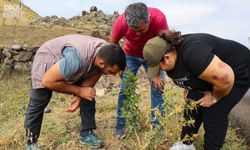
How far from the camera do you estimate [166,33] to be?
3.75 meters

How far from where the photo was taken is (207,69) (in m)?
3.56

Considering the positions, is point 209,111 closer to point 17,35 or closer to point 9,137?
point 9,137

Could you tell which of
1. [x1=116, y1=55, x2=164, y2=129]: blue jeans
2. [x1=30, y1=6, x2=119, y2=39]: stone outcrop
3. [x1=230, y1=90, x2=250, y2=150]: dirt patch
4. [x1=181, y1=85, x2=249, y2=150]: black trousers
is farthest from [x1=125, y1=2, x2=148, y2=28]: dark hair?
[x1=30, y1=6, x2=119, y2=39]: stone outcrop

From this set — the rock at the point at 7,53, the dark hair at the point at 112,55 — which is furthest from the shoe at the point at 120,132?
the rock at the point at 7,53

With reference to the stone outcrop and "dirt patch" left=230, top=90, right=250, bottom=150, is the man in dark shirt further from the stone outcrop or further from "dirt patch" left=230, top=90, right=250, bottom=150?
the stone outcrop

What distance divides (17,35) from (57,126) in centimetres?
736

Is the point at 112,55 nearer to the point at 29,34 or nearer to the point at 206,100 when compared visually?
the point at 206,100

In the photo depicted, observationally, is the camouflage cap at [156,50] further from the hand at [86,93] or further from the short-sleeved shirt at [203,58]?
the hand at [86,93]

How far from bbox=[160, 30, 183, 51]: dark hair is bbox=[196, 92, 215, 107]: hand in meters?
0.57

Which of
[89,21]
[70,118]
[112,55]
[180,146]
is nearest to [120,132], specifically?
[180,146]

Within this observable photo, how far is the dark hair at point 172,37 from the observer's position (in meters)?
3.70

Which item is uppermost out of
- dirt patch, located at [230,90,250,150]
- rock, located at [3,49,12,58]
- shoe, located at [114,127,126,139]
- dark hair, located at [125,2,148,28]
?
dark hair, located at [125,2,148,28]

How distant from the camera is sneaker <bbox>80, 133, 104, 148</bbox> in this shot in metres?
4.91

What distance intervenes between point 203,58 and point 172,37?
333 millimetres
